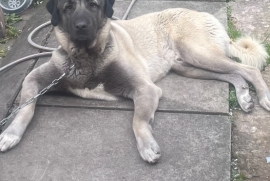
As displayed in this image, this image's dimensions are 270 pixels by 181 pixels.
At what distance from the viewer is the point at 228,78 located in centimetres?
426

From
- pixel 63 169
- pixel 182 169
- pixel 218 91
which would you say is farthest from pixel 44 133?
pixel 218 91

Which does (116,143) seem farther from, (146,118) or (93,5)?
(93,5)

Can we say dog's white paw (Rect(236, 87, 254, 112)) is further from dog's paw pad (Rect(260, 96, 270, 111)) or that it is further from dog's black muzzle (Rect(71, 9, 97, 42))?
dog's black muzzle (Rect(71, 9, 97, 42))

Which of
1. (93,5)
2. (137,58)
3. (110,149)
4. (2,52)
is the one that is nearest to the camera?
(110,149)

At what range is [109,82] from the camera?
3.94 m

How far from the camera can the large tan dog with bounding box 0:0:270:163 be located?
3666 millimetres

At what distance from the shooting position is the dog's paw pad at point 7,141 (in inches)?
138

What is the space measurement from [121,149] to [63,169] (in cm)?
45

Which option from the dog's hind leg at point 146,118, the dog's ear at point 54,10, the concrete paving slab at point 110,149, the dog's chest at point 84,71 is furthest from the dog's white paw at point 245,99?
the dog's ear at point 54,10

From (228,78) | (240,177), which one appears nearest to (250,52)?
(228,78)

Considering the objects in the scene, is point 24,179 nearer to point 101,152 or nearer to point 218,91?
point 101,152

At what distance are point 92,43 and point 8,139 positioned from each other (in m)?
1.00

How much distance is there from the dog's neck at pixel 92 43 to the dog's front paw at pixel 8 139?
0.81 meters

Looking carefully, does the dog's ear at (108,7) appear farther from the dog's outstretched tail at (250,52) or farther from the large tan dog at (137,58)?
the dog's outstretched tail at (250,52)
